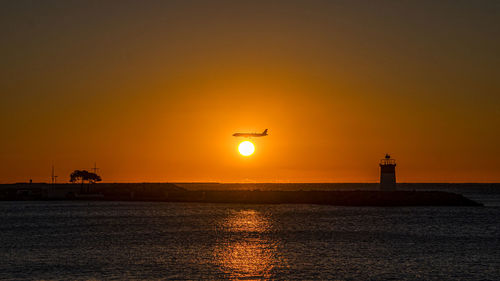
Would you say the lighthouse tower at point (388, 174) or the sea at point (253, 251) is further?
the lighthouse tower at point (388, 174)

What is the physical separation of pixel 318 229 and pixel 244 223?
13.8m

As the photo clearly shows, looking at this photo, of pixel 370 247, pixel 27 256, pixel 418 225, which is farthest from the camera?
pixel 418 225

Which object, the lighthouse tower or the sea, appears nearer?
the sea

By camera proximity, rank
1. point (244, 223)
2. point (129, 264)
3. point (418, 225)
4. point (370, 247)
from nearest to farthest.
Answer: point (129, 264) < point (370, 247) < point (418, 225) < point (244, 223)

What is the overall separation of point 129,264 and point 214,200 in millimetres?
105577

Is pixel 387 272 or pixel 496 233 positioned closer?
pixel 387 272

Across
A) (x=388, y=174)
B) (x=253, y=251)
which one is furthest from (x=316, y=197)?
(x=253, y=251)

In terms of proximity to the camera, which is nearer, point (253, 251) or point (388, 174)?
point (253, 251)

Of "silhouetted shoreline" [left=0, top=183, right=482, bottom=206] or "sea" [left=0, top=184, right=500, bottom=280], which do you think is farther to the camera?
"silhouetted shoreline" [left=0, top=183, right=482, bottom=206]

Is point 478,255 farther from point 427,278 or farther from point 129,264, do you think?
point 129,264

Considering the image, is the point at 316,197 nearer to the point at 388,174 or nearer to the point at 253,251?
the point at 388,174

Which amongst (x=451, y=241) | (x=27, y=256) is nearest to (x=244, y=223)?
(x=451, y=241)

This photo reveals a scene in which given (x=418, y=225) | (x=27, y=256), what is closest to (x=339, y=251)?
(x=27, y=256)

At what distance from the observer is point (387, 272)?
37406 millimetres
